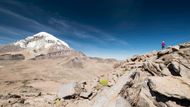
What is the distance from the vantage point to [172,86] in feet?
48.3

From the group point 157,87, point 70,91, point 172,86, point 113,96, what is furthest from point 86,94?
point 172,86

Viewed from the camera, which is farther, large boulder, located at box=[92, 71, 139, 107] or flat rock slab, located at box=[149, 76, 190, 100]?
large boulder, located at box=[92, 71, 139, 107]

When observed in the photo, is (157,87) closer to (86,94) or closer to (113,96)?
(113,96)

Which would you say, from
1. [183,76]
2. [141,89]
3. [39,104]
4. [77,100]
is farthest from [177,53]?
[39,104]

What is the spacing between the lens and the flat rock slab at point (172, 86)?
13952 mm

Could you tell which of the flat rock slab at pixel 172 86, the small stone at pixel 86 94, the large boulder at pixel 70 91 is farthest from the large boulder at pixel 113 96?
the large boulder at pixel 70 91

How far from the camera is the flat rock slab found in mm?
Result: 13952

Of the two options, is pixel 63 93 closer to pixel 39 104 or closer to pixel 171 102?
pixel 39 104

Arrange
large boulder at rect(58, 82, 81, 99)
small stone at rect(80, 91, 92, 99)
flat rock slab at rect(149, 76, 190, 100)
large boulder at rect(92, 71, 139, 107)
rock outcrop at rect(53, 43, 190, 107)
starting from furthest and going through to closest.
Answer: large boulder at rect(58, 82, 81, 99) < small stone at rect(80, 91, 92, 99) < large boulder at rect(92, 71, 139, 107) < rock outcrop at rect(53, 43, 190, 107) < flat rock slab at rect(149, 76, 190, 100)

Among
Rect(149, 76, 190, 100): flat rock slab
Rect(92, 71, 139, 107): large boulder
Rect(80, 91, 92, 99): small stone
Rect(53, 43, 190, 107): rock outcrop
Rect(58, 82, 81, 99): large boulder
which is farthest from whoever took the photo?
Rect(58, 82, 81, 99): large boulder

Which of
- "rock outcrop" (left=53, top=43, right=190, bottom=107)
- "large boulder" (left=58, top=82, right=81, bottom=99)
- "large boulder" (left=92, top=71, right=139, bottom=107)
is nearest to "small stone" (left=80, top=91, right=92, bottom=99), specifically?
"rock outcrop" (left=53, top=43, right=190, bottom=107)

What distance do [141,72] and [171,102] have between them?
19.5 ft

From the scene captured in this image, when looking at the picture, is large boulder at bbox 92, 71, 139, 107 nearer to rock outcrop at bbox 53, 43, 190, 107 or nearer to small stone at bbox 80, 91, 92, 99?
rock outcrop at bbox 53, 43, 190, 107

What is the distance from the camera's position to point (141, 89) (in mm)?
16219
